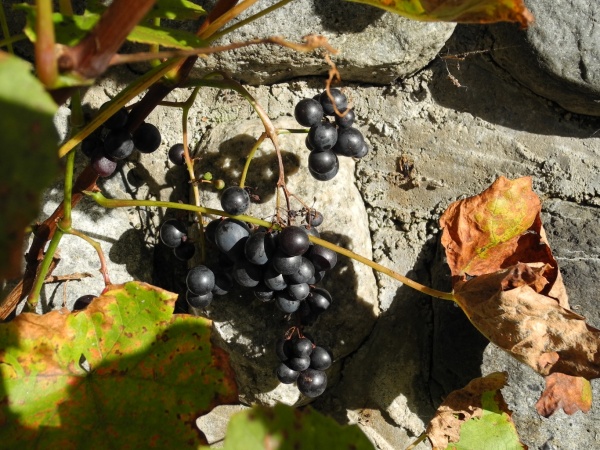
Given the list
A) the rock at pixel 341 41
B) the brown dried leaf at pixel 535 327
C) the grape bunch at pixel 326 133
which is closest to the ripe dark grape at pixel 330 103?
the grape bunch at pixel 326 133

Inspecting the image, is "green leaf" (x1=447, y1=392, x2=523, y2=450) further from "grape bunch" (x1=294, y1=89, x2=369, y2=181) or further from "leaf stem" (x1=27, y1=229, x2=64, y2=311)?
"leaf stem" (x1=27, y1=229, x2=64, y2=311)

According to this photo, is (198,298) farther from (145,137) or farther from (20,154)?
(20,154)

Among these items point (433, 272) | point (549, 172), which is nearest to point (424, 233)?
point (433, 272)

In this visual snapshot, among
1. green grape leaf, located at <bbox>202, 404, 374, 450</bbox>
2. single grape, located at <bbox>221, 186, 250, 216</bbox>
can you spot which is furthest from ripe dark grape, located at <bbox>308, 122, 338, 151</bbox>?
Answer: green grape leaf, located at <bbox>202, 404, 374, 450</bbox>

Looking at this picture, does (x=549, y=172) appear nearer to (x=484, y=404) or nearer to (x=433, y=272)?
(x=433, y=272)

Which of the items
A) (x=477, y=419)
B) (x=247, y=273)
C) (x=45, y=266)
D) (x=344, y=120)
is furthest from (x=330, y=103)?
(x=477, y=419)
